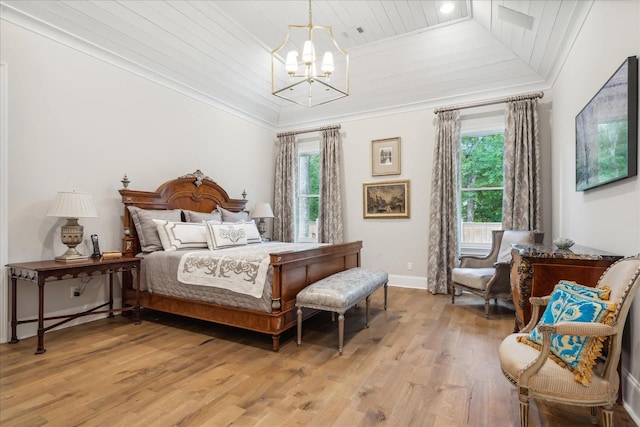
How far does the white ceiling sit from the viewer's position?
332 cm

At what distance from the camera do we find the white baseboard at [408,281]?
5242 mm

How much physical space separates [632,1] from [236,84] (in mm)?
4589

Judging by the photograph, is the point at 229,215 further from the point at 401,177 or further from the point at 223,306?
the point at 401,177

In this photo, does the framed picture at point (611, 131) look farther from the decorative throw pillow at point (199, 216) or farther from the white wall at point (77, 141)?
the white wall at point (77, 141)

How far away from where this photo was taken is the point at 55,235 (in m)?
3.32

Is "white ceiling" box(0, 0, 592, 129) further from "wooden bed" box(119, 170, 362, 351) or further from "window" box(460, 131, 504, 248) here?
"wooden bed" box(119, 170, 362, 351)

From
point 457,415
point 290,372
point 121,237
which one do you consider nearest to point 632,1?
point 457,415

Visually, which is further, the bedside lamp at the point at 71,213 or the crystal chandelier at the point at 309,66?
the crystal chandelier at the point at 309,66

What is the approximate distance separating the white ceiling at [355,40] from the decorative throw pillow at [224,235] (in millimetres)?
2143

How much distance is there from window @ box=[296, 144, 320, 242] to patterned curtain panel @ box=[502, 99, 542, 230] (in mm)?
3204

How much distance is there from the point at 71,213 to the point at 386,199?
4.28 meters

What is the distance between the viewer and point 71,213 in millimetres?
3037

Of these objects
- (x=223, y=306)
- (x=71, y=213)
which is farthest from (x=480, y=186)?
(x=71, y=213)

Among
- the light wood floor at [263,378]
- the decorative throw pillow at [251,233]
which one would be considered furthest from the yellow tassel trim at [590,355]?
the decorative throw pillow at [251,233]
